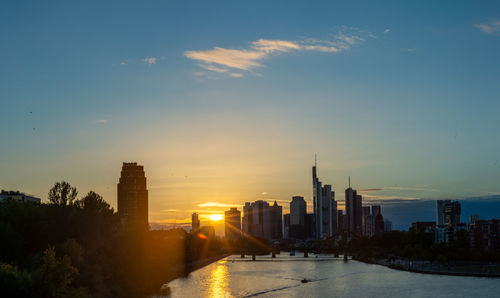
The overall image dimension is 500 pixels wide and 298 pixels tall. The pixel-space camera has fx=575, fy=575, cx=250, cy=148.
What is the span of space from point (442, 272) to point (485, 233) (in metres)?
52.3

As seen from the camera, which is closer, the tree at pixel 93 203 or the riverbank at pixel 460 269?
the tree at pixel 93 203

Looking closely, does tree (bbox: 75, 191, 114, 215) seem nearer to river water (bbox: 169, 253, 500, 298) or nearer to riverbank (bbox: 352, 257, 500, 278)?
river water (bbox: 169, 253, 500, 298)

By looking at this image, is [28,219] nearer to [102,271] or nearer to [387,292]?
[102,271]

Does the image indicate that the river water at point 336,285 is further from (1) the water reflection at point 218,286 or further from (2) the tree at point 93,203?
(2) the tree at point 93,203

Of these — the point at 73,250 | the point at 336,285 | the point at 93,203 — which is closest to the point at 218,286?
the point at 336,285

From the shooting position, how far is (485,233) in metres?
142

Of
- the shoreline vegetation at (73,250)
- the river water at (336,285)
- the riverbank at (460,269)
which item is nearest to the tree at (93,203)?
the shoreline vegetation at (73,250)

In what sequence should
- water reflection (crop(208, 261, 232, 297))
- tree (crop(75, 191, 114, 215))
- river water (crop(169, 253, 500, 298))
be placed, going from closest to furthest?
tree (crop(75, 191, 114, 215)) → water reflection (crop(208, 261, 232, 297)) → river water (crop(169, 253, 500, 298))

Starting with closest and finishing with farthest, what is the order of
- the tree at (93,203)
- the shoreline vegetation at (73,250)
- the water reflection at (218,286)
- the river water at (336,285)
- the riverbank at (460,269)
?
the shoreline vegetation at (73,250) < the tree at (93,203) < the water reflection at (218,286) < the river water at (336,285) < the riverbank at (460,269)

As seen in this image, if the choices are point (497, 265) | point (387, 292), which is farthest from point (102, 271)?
point (497, 265)

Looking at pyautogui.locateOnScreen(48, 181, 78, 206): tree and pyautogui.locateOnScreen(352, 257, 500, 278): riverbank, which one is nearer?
pyautogui.locateOnScreen(48, 181, 78, 206): tree

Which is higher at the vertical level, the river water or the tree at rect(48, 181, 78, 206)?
the tree at rect(48, 181, 78, 206)

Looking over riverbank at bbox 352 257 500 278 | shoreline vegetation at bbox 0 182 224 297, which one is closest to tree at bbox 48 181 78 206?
shoreline vegetation at bbox 0 182 224 297

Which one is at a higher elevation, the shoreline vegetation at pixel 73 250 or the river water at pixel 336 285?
the shoreline vegetation at pixel 73 250
